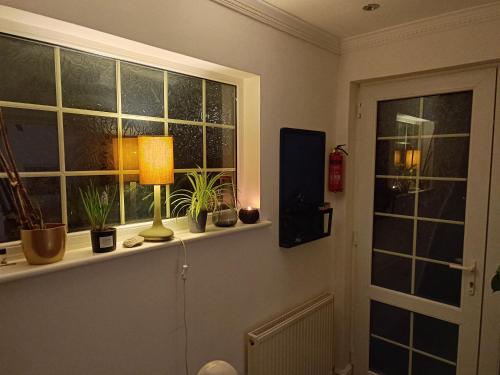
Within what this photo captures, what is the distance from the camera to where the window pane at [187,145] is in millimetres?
1685

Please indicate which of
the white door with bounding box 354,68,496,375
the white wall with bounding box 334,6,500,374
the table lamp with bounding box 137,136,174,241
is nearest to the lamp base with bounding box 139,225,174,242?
the table lamp with bounding box 137,136,174,241

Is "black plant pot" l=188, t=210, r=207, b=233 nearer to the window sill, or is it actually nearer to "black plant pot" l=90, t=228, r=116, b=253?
the window sill

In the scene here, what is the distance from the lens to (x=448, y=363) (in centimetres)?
219

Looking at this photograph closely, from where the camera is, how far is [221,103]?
1891mm

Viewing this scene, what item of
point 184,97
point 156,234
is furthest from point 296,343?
point 184,97

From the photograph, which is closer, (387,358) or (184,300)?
(184,300)

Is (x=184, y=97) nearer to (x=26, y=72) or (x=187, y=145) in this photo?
(x=187, y=145)

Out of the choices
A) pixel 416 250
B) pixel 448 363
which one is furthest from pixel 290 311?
pixel 448 363

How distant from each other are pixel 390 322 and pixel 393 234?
63 centimetres

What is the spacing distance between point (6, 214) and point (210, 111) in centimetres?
104

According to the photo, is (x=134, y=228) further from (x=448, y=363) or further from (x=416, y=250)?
(x=448, y=363)

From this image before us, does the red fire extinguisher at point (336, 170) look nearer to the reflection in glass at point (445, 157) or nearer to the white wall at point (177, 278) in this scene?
the white wall at point (177, 278)

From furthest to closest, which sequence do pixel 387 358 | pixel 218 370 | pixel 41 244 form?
pixel 387 358 → pixel 41 244 → pixel 218 370

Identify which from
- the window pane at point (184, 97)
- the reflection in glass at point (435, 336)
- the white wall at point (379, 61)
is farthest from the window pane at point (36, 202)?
the reflection in glass at point (435, 336)
